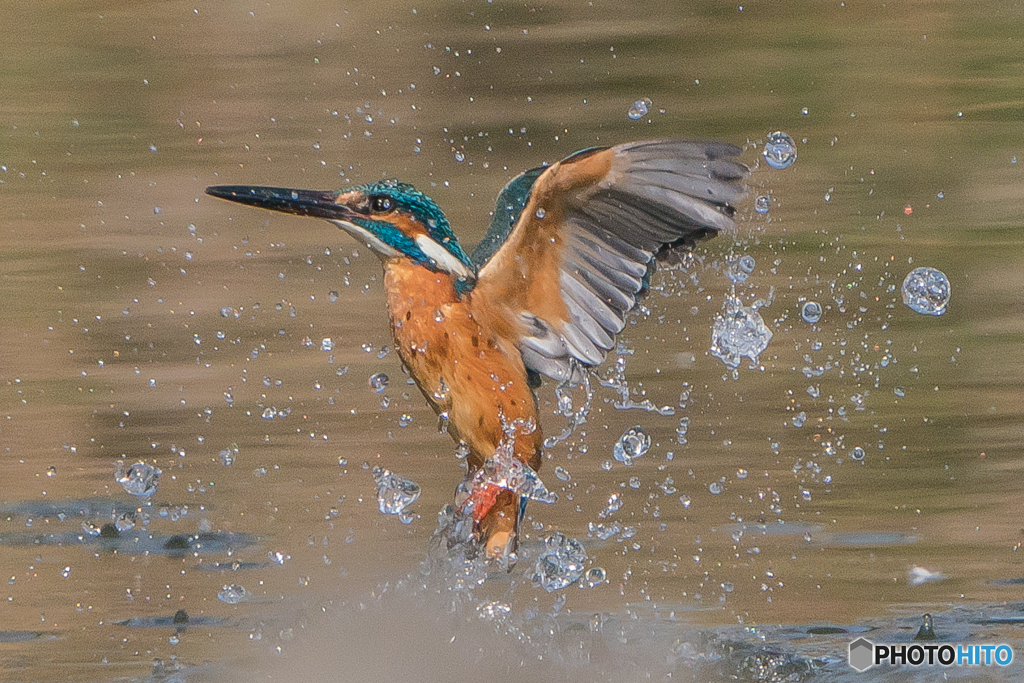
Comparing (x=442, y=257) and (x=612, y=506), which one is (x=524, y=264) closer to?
(x=442, y=257)

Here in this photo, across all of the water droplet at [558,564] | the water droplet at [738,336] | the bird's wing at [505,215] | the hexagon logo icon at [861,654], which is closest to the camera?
the bird's wing at [505,215]

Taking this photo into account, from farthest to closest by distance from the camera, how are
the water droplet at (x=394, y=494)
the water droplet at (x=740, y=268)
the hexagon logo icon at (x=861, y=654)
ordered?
the water droplet at (x=740, y=268) → the water droplet at (x=394, y=494) → the hexagon logo icon at (x=861, y=654)

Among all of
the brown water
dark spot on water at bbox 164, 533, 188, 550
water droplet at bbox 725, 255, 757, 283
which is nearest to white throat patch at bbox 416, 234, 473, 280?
the brown water

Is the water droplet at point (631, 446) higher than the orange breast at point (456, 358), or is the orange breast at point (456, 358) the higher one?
the water droplet at point (631, 446)

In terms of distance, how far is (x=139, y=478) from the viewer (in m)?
2.58

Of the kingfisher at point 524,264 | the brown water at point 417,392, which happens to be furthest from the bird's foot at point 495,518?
the brown water at point 417,392

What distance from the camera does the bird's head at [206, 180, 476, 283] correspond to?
1852 mm

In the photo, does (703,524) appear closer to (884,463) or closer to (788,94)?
(884,463)

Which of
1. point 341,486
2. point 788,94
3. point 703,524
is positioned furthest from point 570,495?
point 788,94

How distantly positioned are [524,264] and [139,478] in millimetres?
1119

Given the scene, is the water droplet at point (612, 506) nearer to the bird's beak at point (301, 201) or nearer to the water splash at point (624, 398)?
the water splash at point (624, 398)

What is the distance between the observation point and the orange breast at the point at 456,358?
183 centimetres

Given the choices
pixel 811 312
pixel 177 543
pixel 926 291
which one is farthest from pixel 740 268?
pixel 177 543

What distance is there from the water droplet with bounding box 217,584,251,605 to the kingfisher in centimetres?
56
